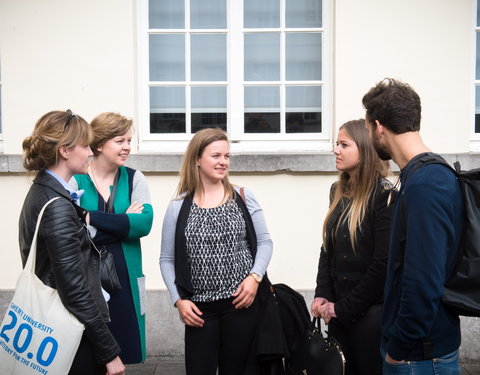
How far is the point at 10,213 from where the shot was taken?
517 cm

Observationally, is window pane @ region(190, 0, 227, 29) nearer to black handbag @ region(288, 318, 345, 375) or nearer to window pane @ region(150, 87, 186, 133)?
window pane @ region(150, 87, 186, 133)

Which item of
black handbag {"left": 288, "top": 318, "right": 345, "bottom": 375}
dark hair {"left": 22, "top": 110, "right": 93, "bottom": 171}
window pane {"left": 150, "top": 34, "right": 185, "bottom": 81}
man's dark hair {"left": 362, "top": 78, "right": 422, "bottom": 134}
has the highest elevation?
window pane {"left": 150, "top": 34, "right": 185, "bottom": 81}

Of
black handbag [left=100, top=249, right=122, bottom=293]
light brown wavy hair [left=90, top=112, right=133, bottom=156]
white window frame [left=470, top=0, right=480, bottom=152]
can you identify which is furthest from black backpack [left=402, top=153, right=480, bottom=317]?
white window frame [left=470, top=0, right=480, bottom=152]

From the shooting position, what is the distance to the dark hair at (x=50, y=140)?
98.1 inches

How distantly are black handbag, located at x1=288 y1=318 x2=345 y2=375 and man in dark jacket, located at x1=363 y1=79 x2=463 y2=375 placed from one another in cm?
53

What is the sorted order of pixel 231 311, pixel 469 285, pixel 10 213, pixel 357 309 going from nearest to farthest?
pixel 469 285
pixel 357 309
pixel 231 311
pixel 10 213

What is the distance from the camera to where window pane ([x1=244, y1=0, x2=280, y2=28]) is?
534 centimetres

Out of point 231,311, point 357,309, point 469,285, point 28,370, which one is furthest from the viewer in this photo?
point 231,311

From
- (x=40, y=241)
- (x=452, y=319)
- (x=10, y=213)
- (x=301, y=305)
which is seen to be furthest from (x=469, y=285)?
(x=10, y=213)

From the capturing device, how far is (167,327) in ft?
17.0

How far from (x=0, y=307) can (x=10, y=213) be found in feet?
2.75

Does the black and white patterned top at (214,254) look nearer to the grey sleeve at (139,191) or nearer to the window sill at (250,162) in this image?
the grey sleeve at (139,191)

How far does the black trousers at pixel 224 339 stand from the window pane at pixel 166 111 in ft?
8.50

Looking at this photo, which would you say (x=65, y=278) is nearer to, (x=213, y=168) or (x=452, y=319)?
(x=213, y=168)
